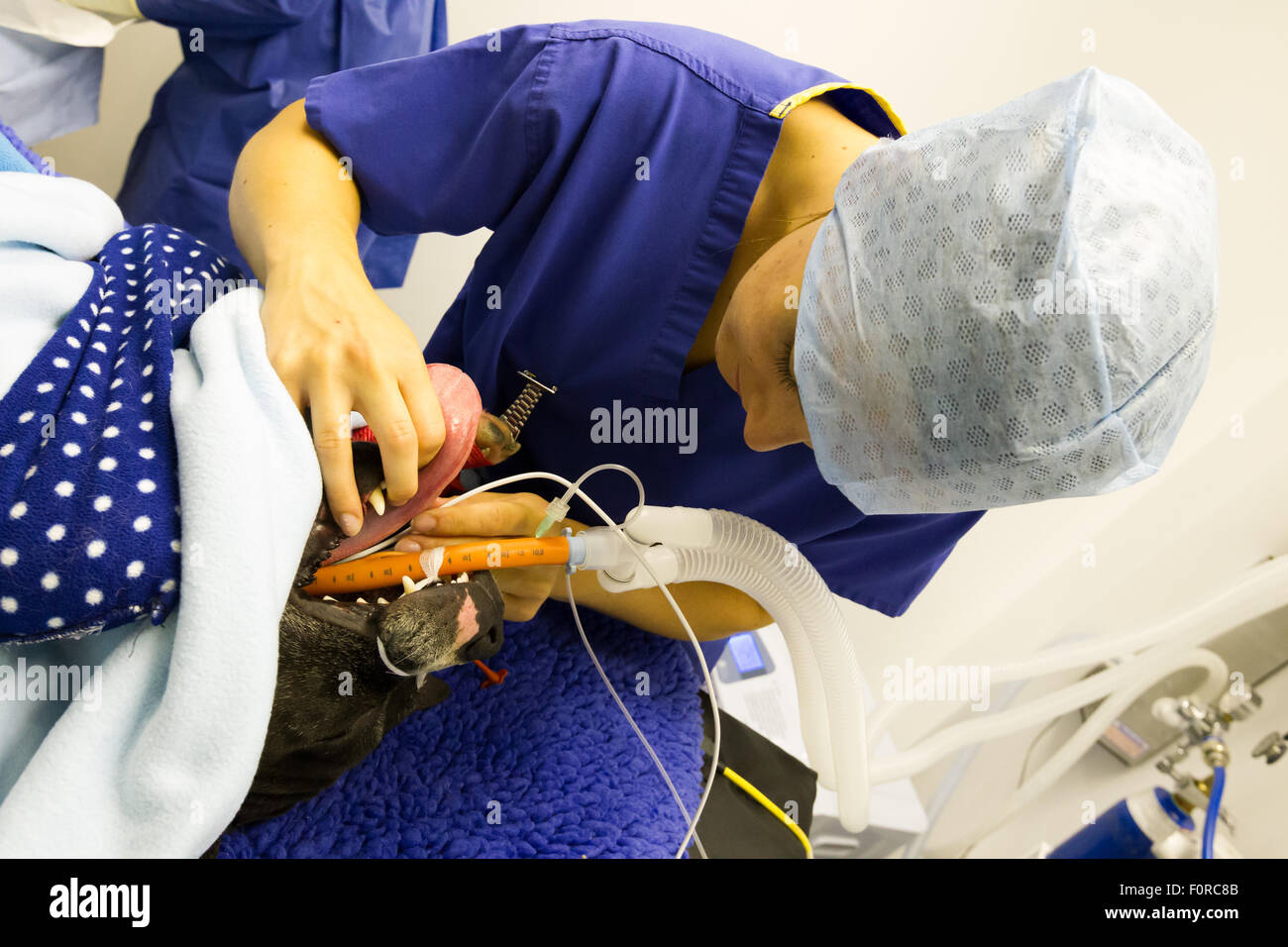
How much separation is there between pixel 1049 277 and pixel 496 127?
1.77ft

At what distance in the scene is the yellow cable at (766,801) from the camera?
0.91 meters

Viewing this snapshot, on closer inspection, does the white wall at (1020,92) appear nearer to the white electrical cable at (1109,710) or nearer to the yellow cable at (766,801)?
Answer: the white electrical cable at (1109,710)

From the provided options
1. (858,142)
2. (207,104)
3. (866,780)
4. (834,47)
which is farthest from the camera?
(834,47)

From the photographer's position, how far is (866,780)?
856 mm

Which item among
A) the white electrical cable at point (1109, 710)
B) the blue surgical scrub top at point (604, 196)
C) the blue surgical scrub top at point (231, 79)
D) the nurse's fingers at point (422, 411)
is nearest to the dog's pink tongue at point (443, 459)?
the nurse's fingers at point (422, 411)

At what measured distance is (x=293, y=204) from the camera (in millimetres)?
703

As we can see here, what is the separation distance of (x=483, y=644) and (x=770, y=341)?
340 millimetres

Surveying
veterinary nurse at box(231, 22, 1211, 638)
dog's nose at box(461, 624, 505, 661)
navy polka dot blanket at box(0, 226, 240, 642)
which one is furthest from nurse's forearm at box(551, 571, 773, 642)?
navy polka dot blanket at box(0, 226, 240, 642)

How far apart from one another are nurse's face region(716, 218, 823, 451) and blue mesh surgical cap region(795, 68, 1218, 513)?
0.03m

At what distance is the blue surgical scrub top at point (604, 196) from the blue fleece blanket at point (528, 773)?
212 mm

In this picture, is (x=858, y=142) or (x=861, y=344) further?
(x=858, y=142)

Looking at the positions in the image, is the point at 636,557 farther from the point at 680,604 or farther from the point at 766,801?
the point at 766,801

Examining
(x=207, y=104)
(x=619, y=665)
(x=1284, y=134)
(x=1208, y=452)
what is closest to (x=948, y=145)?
(x=619, y=665)
